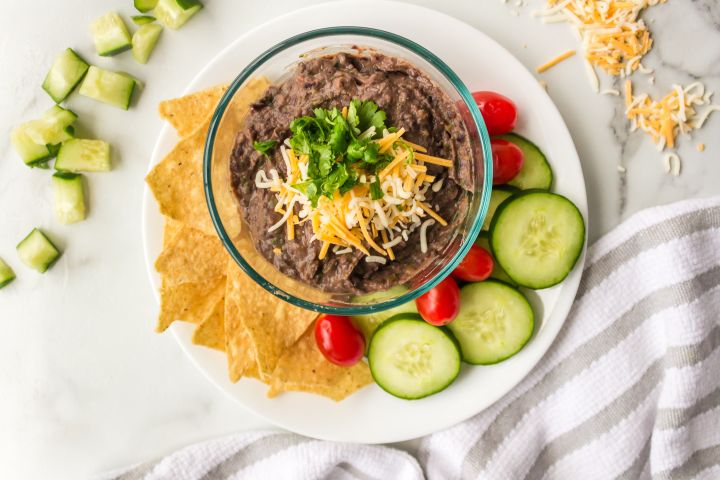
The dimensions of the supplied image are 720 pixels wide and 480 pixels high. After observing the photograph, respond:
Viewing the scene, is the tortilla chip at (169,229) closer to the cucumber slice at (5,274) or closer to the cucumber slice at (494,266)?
the cucumber slice at (5,274)

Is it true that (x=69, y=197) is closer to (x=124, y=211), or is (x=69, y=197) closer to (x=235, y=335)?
(x=124, y=211)

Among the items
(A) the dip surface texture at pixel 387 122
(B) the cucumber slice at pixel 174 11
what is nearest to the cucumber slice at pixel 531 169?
(A) the dip surface texture at pixel 387 122

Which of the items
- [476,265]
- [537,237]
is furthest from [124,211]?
[537,237]

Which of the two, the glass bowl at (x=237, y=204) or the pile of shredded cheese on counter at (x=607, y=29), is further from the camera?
the pile of shredded cheese on counter at (x=607, y=29)

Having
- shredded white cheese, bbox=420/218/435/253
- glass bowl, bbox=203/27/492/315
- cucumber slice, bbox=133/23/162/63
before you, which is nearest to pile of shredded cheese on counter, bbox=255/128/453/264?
shredded white cheese, bbox=420/218/435/253

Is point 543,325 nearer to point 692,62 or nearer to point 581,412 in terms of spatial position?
point 581,412
